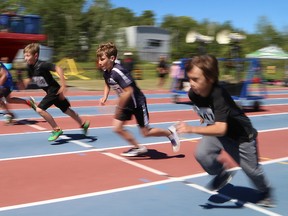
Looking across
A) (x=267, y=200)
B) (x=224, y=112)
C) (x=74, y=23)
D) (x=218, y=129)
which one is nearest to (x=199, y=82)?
(x=224, y=112)

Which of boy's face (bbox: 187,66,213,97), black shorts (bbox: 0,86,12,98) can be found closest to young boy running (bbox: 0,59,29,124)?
black shorts (bbox: 0,86,12,98)

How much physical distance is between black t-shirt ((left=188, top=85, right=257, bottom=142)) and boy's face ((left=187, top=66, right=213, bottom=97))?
0.24 ft

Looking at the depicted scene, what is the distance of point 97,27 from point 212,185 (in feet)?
115

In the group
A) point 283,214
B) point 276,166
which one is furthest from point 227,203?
point 276,166

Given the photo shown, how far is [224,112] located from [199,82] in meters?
0.38

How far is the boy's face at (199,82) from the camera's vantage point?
12.8 feet

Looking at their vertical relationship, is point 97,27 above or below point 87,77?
above

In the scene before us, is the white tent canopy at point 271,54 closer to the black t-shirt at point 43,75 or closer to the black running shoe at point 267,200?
the black t-shirt at point 43,75

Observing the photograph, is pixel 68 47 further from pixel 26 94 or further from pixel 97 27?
pixel 26 94

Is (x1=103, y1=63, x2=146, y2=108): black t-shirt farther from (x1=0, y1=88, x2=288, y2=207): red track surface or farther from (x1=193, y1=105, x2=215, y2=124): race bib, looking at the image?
(x1=193, y1=105, x2=215, y2=124): race bib

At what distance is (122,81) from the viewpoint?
5.99 meters

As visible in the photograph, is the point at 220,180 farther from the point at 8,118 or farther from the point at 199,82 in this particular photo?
the point at 8,118

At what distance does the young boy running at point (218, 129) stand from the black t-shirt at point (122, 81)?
1.82 m

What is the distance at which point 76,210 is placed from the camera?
14.0 ft
